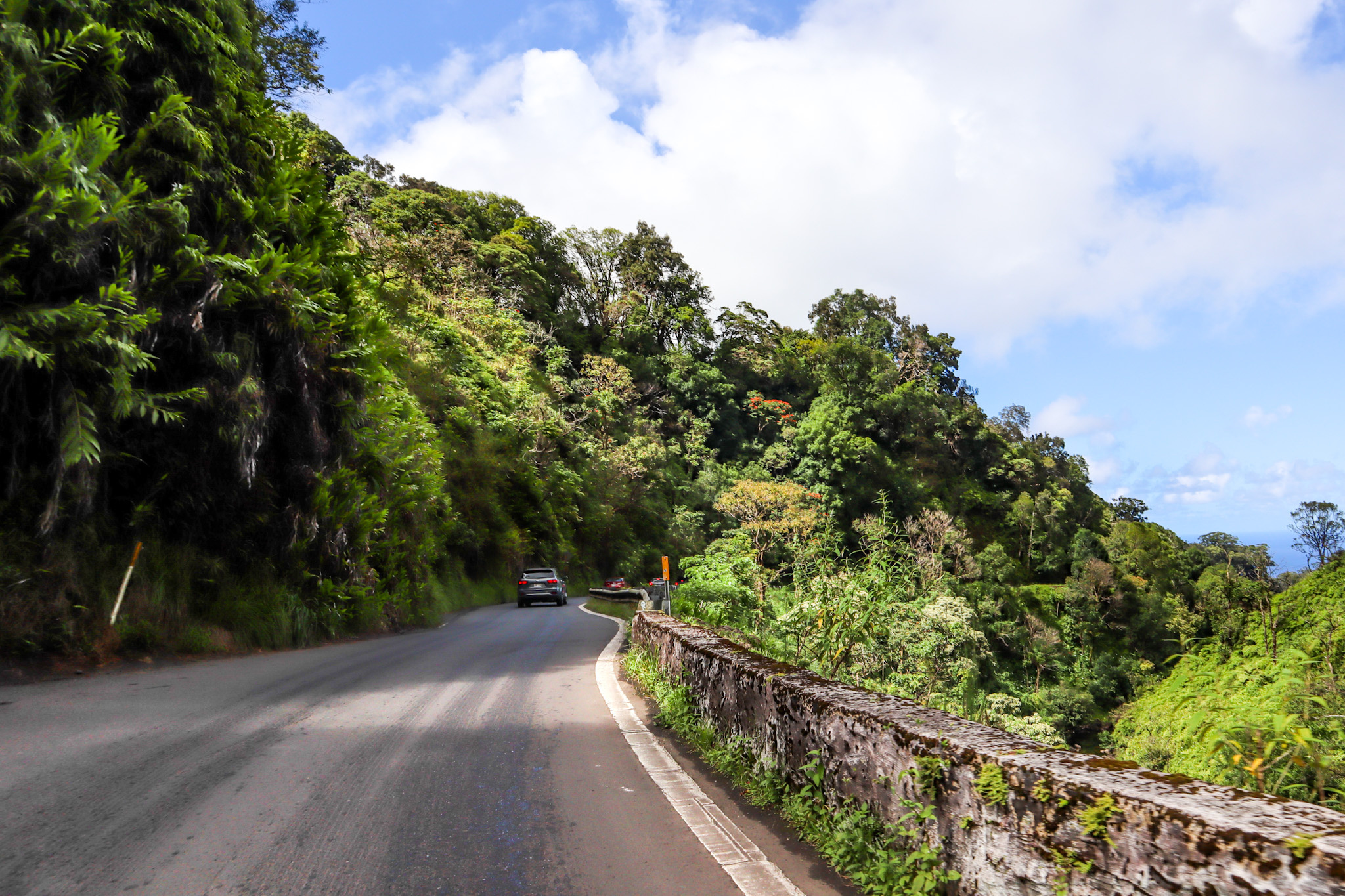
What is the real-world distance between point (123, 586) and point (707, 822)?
8883 millimetres

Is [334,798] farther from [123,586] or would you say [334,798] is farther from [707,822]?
[123,586]

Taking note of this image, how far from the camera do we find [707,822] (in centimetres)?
429

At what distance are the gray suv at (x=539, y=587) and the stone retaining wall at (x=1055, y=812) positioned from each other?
25657 mm

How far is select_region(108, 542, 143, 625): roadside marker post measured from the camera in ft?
31.3

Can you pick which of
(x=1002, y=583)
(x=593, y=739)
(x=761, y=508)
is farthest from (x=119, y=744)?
(x=1002, y=583)

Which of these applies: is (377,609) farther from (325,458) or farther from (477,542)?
(477,542)

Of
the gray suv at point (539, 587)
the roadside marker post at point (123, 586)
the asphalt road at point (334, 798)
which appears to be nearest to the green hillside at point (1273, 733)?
the asphalt road at point (334, 798)

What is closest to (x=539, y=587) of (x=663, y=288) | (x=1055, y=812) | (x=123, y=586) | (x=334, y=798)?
(x=123, y=586)

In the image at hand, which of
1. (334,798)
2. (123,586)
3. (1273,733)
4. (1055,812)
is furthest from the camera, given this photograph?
(123,586)

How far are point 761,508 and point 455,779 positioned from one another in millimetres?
38632

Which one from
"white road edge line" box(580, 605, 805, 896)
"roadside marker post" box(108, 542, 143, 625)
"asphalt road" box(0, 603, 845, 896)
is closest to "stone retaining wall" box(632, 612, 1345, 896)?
"white road edge line" box(580, 605, 805, 896)

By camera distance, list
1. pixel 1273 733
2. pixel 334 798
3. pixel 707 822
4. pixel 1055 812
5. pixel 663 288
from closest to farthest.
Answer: pixel 1055 812 < pixel 1273 733 < pixel 707 822 < pixel 334 798 < pixel 663 288

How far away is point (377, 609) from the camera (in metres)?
16.6

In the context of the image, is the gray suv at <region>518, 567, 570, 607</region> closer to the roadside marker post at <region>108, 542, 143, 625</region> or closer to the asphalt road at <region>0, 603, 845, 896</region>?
the roadside marker post at <region>108, 542, 143, 625</region>
